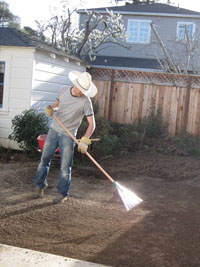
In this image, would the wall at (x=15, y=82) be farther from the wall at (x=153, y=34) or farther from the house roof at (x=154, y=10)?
the house roof at (x=154, y=10)

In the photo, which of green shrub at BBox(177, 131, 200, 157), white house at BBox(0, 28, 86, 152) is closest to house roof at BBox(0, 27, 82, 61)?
white house at BBox(0, 28, 86, 152)

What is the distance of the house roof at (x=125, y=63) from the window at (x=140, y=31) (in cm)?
118

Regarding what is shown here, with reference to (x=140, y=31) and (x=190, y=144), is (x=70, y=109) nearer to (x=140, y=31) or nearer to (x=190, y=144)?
(x=190, y=144)

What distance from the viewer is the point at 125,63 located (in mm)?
19125

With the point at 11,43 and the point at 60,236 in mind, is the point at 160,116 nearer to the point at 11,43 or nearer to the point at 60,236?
the point at 11,43

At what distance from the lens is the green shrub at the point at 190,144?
30.5 feet

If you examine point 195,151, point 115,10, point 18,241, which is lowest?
point 18,241

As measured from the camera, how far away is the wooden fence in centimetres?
1059

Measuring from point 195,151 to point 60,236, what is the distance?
5.81 metres

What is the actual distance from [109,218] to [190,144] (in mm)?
5115

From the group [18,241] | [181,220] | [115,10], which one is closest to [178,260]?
[181,220]

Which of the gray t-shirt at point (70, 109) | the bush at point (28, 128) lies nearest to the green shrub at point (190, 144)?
the bush at point (28, 128)

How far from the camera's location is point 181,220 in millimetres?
4922

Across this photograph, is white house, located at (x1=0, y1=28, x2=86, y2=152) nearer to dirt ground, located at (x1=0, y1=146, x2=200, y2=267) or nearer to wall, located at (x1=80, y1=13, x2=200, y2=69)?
dirt ground, located at (x1=0, y1=146, x2=200, y2=267)
